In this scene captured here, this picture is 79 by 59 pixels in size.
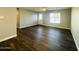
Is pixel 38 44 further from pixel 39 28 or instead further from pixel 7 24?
pixel 39 28

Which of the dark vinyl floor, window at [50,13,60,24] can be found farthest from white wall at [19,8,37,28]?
the dark vinyl floor

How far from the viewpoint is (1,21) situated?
10.9 feet

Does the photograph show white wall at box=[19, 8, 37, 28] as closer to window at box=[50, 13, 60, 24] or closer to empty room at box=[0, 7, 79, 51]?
empty room at box=[0, 7, 79, 51]

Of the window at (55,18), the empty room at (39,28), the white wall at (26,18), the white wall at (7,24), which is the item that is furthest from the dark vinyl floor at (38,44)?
the window at (55,18)

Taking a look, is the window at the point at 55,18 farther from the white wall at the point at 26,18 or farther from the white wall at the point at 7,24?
the white wall at the point at 7,24

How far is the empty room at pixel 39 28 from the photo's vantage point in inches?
131

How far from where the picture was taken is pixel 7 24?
368cm

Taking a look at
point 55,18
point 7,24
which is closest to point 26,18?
point 55,18

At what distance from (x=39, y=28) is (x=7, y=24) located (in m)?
3.88
